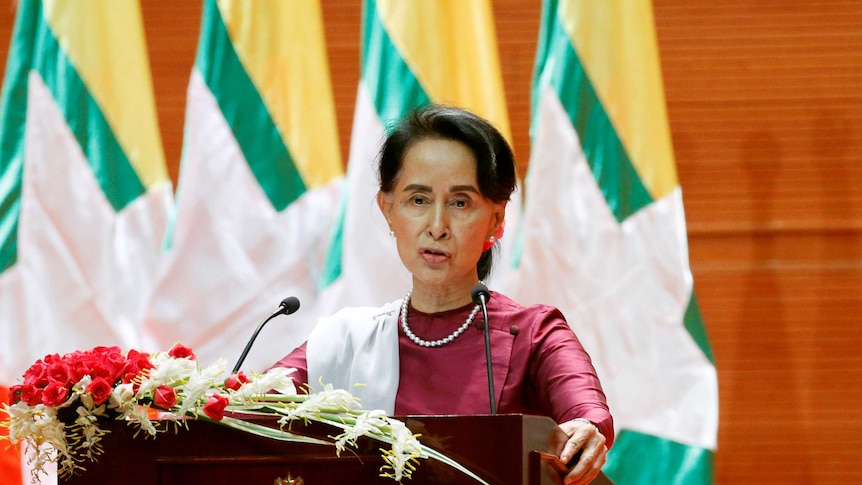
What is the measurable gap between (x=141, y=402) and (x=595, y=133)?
2.13m

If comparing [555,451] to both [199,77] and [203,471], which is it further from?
[199,77]

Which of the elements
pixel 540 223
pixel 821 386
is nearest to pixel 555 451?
pixel 540 223

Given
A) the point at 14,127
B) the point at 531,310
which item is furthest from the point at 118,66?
the point at 531,310

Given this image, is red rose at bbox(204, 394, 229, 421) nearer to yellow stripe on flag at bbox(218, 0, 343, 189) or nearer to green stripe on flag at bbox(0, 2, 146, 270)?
yellow stripe on flag at bbox(218, 0, 343, 189)

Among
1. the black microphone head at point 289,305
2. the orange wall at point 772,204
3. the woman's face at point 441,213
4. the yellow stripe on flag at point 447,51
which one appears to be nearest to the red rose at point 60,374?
the black microphone head at point 289,305

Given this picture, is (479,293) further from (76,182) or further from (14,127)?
(14,127)

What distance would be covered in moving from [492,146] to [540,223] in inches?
52.2

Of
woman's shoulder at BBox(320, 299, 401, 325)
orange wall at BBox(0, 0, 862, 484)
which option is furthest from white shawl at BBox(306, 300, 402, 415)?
orange wall at BBox(0, 0, 862, 484)

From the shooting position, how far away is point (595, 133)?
3.25 metres

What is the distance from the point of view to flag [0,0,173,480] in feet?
10.9

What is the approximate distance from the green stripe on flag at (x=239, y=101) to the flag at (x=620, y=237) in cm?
83

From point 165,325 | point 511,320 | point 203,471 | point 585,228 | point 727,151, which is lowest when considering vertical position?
point 203,471

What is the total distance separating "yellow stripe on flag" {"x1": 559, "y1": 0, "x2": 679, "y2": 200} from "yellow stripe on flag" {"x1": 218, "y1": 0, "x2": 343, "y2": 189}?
0.82m

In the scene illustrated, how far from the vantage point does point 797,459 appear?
3436mm
